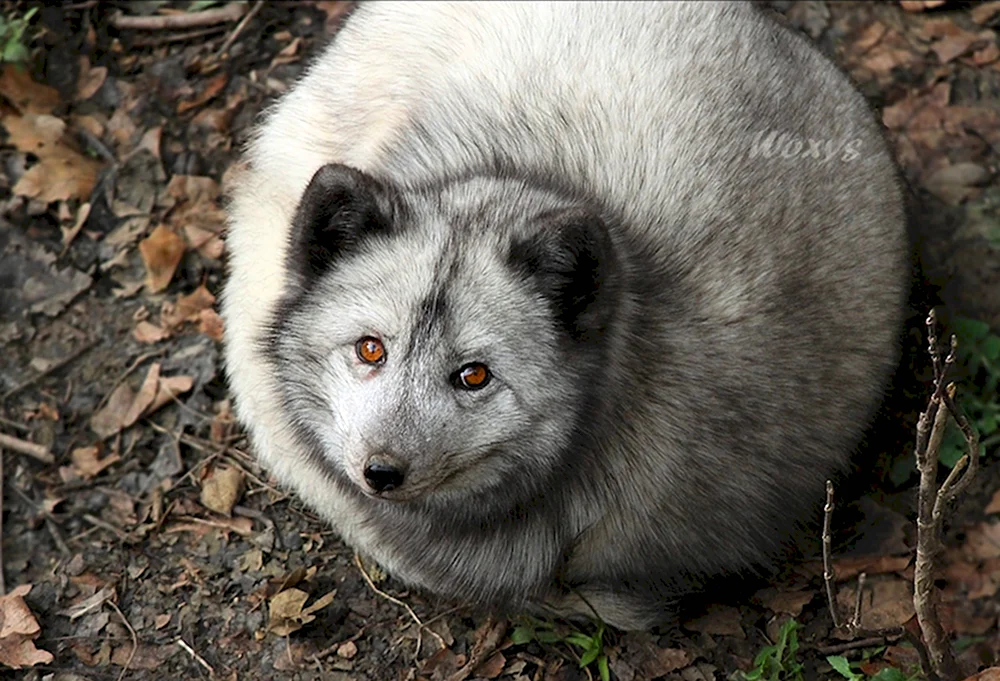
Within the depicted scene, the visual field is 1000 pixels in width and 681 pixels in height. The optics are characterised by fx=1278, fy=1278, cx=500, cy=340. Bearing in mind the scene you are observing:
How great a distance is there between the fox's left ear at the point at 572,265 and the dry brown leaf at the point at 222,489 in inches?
79.2

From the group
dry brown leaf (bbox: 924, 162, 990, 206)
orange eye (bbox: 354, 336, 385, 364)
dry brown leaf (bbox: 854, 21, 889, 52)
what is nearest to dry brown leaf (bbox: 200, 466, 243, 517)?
orange eye (bbox: 354, 336, 385, 364)

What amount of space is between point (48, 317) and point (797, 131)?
3.36m

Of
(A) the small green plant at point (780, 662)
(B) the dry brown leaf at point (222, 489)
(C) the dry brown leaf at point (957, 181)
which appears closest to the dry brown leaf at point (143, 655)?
(B) the dry brown leaf at point (222, 489)

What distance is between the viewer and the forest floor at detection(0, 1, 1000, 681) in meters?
4.83

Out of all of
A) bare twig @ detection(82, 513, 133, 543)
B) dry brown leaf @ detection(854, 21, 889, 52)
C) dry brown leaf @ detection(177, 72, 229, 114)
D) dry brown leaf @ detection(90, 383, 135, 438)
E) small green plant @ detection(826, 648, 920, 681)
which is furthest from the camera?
dry brown leaf @ detection(854, 21, 889, 52)

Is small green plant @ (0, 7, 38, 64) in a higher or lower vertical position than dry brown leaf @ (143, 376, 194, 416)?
higher

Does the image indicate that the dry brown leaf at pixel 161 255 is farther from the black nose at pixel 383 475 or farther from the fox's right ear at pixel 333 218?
the black nose at pixel 383 475

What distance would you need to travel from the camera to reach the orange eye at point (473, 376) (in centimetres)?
384

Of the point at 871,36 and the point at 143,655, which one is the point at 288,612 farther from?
the point at 871,36

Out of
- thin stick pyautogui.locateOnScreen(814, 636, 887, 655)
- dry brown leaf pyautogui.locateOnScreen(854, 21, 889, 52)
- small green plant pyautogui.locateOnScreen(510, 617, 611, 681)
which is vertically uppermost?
dry brown leaf pyautogui.locateOnScreen(854, 21, 889, 52)

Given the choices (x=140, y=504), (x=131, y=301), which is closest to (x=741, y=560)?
(x=140, y=504)

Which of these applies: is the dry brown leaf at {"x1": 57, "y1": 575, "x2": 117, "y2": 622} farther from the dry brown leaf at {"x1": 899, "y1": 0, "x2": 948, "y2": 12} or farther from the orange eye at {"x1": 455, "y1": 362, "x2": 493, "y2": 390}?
the dry brown leaf at {"x1": 899, "y1": 0, "x2": 948, "y2": 12}

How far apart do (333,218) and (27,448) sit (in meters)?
2.19

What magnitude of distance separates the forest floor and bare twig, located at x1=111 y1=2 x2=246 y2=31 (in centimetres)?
2
